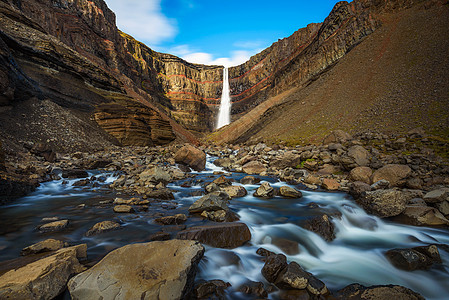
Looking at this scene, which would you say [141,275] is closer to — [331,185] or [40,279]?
[40,279]

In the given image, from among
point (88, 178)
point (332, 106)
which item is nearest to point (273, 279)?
point (88, 178)

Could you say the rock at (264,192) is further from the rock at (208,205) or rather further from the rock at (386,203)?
the rock at (386,203)

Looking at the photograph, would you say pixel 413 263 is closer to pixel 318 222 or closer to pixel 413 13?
pixel 318 222

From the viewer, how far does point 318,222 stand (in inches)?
213

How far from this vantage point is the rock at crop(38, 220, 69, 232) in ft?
14.7

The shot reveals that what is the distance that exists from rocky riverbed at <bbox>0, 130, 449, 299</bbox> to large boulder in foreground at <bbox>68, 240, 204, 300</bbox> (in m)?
0.01

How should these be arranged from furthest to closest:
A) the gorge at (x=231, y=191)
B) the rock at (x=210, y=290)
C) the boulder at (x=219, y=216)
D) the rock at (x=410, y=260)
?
the boulder at (x=219, y=216) < the rock at (x=410, y=260) < the gorge at (x=231, y=191) < the rock at (x=210, y=290)

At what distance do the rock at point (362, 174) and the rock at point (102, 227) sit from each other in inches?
401

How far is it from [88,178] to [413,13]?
5004 centimetres

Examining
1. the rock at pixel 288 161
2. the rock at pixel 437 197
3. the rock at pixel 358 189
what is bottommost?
the rock at pixel 358 189

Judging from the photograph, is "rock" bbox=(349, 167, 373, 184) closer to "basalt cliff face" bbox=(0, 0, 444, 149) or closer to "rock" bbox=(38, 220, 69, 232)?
"rock" bbox=(38, 220, 69, 232)

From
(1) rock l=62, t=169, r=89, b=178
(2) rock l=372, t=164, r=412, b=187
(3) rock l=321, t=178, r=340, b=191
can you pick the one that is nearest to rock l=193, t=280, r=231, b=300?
(3) rock l=321, t=178, r=340, b=191

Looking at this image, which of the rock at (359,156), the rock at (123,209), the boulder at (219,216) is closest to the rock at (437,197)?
the rock at (359,156)

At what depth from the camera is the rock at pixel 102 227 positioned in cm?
439
